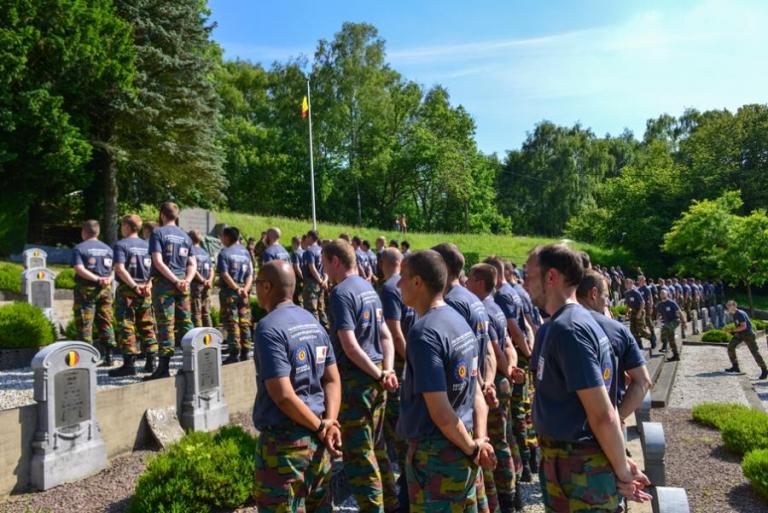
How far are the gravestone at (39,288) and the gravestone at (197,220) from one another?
13.6m

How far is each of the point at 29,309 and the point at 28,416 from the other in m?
5.63

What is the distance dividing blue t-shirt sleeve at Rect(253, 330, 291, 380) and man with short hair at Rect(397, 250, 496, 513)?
0.72m

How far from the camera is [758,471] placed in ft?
23.3

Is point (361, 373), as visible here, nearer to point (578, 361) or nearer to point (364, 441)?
point (364, 441)

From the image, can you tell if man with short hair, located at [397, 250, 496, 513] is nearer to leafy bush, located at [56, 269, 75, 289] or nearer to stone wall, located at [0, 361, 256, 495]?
stone wall, located at [0, 361, 256, 495]

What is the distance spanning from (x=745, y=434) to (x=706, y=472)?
40.5 inches

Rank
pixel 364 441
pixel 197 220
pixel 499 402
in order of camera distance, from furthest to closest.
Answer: pixel 197 220 < pixel 499 402 < pixel 364 441

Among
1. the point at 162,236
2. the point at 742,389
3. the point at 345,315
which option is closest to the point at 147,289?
the point at 162,236

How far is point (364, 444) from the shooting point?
16.2 ft

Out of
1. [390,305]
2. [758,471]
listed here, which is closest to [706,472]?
[758,471]

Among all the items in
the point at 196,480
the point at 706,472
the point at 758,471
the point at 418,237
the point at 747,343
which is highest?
the point at 418,237

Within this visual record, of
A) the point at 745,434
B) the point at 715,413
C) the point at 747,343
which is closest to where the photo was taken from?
the point at 745,434

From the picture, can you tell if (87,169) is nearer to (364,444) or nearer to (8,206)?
(8,206)

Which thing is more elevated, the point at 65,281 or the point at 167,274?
the point at 167,274
